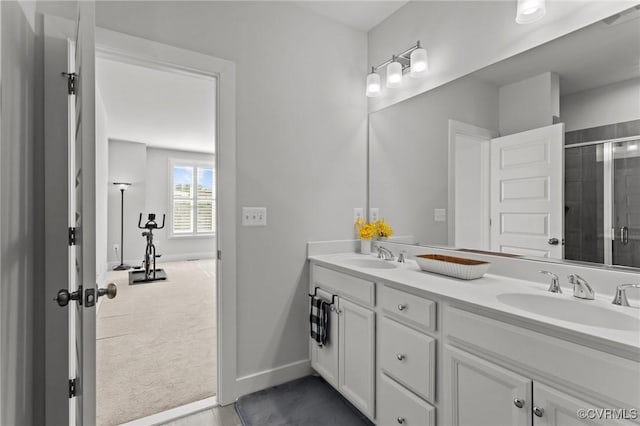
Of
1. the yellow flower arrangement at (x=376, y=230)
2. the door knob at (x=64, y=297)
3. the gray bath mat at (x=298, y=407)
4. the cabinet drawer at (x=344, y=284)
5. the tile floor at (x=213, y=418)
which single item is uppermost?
the yellow flower arrangement at (x=376, y=230)

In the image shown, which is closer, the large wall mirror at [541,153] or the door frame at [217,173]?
the large wall mirror at [541,153]

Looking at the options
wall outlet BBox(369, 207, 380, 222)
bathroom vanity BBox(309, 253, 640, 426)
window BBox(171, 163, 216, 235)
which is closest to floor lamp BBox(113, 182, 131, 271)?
window BBox(171, 163, 216, 235)

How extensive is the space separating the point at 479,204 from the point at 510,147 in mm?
352

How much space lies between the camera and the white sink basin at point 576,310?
3.46ft

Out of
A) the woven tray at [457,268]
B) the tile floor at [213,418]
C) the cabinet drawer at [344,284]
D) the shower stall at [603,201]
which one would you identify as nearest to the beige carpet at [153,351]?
the tile floor at [213,418]

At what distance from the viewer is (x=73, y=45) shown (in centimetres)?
142

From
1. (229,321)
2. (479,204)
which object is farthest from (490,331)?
(229,321)

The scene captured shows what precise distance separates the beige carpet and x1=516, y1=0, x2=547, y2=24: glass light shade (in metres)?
2.79

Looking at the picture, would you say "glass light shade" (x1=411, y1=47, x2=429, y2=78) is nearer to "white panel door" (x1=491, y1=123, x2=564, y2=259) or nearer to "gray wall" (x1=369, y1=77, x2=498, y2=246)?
"gray wall" (x1=369, y1=77, x2=498, y2=246)

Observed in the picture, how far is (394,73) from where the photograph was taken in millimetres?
2254

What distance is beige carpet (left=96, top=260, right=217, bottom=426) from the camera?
6.67 ft

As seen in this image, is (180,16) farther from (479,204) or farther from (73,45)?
(479,204)

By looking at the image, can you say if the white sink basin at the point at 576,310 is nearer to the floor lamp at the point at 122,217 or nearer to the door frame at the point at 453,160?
the door frame at the point at 453,160

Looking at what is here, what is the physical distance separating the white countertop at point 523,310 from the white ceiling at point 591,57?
3.03 ft
